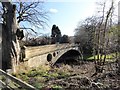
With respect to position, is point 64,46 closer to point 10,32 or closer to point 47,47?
point 47,47

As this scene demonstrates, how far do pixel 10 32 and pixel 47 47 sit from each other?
12.1 m

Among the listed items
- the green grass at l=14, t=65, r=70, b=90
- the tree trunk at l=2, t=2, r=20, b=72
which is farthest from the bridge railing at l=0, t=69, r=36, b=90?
the tree trunk at l=2, t=2, r=20, b=72

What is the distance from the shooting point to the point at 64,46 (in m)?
36.0

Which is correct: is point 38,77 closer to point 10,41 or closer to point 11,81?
point 10,41

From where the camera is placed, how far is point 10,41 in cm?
1534

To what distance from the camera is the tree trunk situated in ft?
49.5

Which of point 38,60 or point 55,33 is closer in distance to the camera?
point 38,60

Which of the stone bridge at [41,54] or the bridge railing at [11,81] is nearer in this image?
the bridge railing at [11,81]

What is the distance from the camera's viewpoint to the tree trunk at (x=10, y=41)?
15.1m

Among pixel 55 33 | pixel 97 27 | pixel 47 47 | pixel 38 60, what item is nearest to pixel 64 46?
pixel 47 47

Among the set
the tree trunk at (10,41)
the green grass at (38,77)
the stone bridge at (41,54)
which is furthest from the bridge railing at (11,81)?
the stone bridge at (41,54)

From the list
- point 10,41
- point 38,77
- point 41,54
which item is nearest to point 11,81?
point 38,77

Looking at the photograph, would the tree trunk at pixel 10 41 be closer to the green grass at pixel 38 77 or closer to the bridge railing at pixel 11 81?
the green grass at pixel 38 77

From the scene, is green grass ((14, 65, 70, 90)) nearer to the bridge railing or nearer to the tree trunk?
the tree trunk
